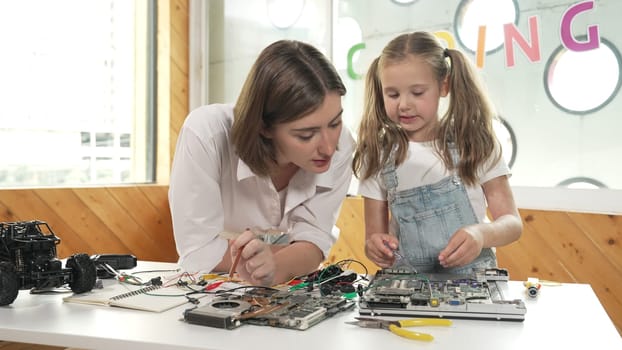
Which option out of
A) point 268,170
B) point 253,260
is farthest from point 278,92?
point 253,260

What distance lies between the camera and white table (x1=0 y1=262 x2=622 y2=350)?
2.74ft

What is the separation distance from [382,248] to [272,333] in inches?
20.3

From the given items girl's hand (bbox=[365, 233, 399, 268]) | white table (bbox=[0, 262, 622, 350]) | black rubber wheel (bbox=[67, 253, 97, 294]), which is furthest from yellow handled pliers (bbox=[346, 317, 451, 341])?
black rubber wheel (bbox=[67, 253, 97, 294])

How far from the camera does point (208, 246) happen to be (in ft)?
4.40

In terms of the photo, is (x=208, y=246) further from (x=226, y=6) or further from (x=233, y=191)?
(x=226, y=6)

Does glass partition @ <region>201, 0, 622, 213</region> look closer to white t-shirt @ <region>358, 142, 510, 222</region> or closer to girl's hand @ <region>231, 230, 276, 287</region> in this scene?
white t-shirt @ <region>358, 142, 510, 222</region>

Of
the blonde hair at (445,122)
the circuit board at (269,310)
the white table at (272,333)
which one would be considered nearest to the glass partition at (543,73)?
the blonde hair at (445,122)

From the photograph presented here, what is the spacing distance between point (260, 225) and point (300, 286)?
36 cm

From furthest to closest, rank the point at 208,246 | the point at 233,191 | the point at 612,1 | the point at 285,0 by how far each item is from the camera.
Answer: the point at 285,0 → the point at 612,1 → the point at 233,191 → the point at 208,246

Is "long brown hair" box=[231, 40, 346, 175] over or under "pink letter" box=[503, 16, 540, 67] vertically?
under

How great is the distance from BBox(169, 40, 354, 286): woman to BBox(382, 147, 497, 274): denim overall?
204 millimetres

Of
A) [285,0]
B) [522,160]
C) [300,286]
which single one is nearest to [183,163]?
[300,286]

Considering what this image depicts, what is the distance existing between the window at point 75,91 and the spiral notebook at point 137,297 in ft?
5.39

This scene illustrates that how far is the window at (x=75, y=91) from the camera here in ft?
8.62
